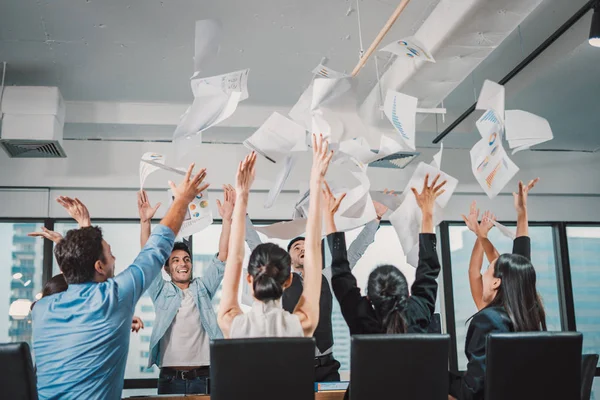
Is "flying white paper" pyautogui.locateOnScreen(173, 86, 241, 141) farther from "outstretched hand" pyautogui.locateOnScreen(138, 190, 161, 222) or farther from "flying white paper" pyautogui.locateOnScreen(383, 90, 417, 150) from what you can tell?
"flying white paper" pyautogui.locateOnScreen(383, 90, 417, 150)

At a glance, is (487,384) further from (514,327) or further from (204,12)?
(204,12)

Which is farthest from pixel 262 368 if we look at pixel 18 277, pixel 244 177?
pixel 18 277

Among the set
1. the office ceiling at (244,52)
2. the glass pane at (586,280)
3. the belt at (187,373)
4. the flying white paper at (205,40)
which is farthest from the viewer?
the glass pane at (586,280)

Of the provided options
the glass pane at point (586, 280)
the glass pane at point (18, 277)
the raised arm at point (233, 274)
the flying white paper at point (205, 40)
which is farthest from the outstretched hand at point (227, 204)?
the glass pane at point (586, 280)

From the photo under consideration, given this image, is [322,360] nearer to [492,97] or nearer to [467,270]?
[492,97]

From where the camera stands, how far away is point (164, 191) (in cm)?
555

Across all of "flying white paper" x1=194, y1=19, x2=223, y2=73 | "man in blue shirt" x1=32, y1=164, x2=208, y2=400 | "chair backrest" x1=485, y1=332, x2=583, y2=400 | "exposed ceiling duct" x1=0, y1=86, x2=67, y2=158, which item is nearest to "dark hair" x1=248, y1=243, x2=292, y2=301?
"man in blue shirt" x1=32, y1=164, x2=208, y2=400

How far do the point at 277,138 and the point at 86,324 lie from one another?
1215 millimetres

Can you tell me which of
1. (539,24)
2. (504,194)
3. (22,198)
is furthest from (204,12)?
(504,194)

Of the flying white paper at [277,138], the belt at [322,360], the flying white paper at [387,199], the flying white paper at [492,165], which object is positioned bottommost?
the belt at [322,360]

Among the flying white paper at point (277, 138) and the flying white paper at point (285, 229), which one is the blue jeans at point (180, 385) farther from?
the flying white paper at point (277, 138)

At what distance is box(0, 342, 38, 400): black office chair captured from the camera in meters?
1.71

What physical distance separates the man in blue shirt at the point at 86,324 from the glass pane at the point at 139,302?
3634 millimetres

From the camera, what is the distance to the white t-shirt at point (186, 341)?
10.8 ft
